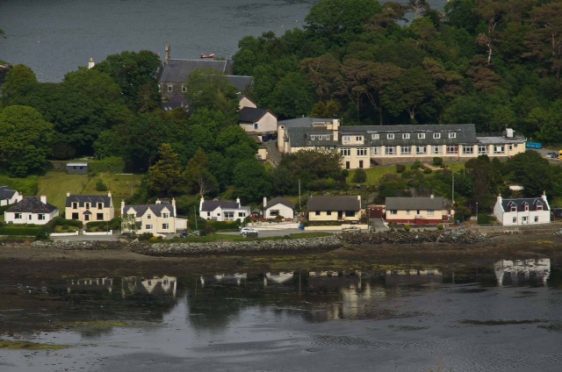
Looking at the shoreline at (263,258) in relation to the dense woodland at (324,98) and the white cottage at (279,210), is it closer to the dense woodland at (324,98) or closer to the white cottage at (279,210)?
the white cottage at (279,210)

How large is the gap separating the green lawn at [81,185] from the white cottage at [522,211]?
1440 centimetres

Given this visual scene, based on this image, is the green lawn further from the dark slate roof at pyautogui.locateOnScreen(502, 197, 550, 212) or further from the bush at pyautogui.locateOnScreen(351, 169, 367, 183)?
the dark slate roof at pyautogui.locateOnScreen(502, 197, 550, 212)

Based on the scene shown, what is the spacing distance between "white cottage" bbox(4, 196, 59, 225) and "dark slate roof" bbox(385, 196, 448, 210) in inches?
506

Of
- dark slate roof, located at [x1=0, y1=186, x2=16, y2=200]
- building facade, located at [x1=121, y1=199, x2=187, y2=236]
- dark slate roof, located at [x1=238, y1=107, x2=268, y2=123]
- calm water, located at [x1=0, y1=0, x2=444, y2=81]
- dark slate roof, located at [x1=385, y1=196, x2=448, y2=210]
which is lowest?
building facade, located at [x1=121, y1=199, x2=187, y2=236]

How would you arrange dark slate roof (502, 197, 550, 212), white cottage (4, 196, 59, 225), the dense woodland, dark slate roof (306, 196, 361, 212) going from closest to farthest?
dark slate roof (306, 196, 361, 212)
white cottage (4, 196, 59, 225)
dark slate roof (502, 197, 550, 212)
the dense woodland

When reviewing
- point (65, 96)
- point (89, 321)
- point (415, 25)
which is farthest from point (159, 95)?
point (89, 321)

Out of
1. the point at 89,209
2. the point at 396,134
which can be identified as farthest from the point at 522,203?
the point at 89,209

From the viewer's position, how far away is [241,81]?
85875 mm

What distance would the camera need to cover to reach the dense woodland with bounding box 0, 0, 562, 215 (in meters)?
74.8

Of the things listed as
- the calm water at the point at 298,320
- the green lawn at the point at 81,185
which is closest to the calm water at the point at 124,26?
the green lawn at the point at 81,185

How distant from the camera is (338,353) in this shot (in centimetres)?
5719

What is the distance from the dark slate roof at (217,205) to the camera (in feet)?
237

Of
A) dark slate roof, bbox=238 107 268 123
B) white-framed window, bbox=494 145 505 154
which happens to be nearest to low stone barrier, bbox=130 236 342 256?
white-framed window, bbox=494 145 505 154

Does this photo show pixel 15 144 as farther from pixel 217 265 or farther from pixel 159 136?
pixel 217 265
